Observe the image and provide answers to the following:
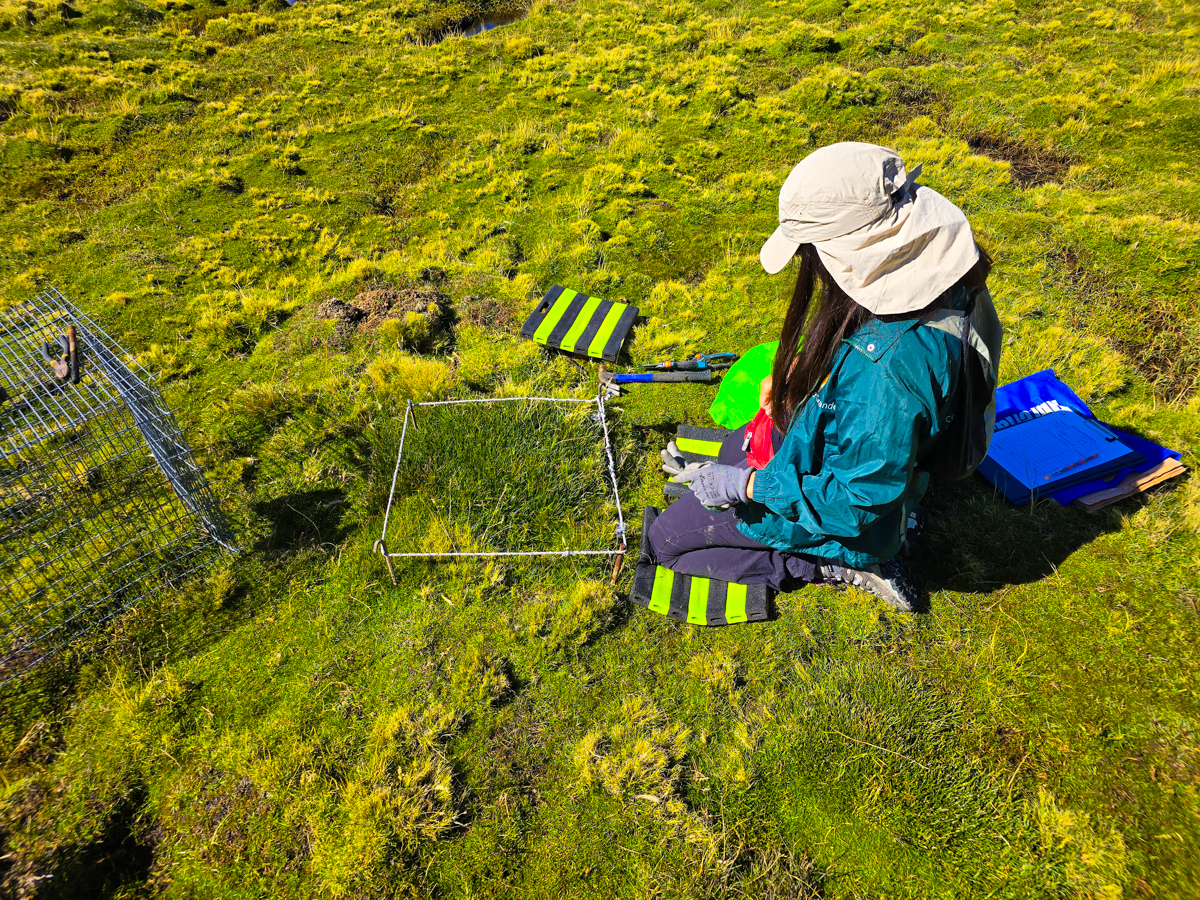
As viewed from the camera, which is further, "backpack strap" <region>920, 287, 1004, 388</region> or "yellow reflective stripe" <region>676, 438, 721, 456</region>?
"yellow reflective stripe" <region>676, 438, 721, 456</region>

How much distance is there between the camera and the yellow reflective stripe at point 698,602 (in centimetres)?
361

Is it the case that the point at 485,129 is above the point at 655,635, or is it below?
above

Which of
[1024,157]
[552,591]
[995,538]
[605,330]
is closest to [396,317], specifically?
[605,330]

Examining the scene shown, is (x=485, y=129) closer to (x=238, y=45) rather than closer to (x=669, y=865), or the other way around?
(x=238, y=45)

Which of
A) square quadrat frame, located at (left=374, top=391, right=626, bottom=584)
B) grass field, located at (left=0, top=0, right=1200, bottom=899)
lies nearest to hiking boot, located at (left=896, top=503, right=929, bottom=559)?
grass field, located at (left=0, top=0, right=1200, bottom=899)

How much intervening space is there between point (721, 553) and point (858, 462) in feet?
4.66

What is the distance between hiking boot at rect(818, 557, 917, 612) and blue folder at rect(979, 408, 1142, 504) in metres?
1.19

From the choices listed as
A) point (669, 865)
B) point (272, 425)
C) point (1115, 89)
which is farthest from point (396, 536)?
point (1115, 89)

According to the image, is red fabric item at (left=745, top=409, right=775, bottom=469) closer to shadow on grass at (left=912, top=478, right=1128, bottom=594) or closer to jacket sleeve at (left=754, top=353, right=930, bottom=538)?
jacket sleeve at (left=754, top=353, right=930, bottom=538)

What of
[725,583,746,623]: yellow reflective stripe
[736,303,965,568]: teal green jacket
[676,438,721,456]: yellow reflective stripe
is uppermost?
[736,303,965,568]: teal green jacket

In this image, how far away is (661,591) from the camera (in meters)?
3.74

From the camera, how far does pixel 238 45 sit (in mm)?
11953

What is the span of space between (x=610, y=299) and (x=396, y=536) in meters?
3.46

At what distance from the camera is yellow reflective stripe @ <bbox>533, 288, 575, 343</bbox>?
18.0ft
